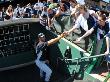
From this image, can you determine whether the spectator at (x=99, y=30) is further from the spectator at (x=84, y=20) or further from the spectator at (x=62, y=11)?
the spectator at (x=62, y=11)

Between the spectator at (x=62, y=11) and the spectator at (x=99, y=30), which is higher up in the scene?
the spectator at (x=62, y=11)

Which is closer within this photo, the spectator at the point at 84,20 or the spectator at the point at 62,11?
the spectator at the point at 84,20

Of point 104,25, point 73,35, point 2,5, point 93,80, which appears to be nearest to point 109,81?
point 93,80

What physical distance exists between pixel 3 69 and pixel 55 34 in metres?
2.22

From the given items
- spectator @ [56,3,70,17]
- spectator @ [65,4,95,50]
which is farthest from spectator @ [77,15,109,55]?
spectator @ [56,3,70,17]

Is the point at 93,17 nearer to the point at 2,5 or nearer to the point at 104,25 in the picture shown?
the point at 104,25

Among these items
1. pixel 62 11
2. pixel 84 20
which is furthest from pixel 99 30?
pixel 62 11

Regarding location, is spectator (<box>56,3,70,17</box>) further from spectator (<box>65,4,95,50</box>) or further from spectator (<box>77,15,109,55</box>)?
spectator (<box>77,15,109,55</box>)

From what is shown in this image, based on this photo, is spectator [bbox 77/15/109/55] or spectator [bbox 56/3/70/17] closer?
spectator [bbox 77/15/109/55]

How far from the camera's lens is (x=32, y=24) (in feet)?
40.5

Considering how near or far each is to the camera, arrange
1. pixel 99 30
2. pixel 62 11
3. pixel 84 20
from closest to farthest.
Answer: pixel 99 30 → pixel 84 20 → pixel 62 11

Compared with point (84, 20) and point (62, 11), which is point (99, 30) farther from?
point (62, 11)

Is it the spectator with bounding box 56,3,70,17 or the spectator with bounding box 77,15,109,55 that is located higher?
the spectator with bounding box 56,3,70,17

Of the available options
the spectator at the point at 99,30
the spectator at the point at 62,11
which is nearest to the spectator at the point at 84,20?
the spectator at the point at 99,30
